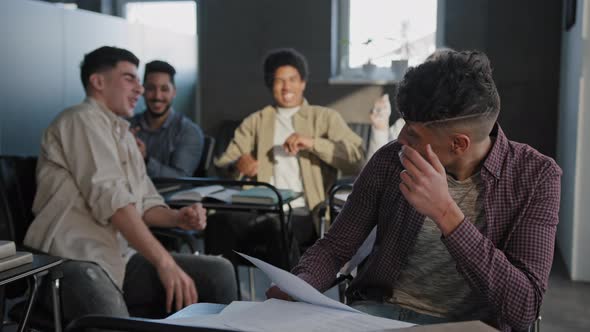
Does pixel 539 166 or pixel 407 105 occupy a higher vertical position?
pixel 407 105

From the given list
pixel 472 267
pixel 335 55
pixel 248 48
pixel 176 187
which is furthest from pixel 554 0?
pixel 472 267

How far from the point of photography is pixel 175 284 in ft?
7.30

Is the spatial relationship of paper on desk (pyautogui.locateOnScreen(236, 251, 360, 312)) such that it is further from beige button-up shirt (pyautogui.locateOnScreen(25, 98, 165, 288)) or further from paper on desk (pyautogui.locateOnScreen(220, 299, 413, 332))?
beige button-up shirt (pyautogui.locateOnScreen(25, 98, 165, 288))

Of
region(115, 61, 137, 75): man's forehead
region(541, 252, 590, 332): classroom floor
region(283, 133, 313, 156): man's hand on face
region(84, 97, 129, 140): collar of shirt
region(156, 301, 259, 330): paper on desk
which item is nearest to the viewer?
region(156, 301, 259, 330): paper on desk

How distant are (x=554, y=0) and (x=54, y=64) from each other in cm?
347

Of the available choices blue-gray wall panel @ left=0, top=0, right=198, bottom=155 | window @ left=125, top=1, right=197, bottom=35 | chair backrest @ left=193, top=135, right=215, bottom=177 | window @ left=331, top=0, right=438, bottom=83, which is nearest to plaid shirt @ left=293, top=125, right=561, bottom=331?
chair backrest @ left=193, top=135, right=215, bottom=177

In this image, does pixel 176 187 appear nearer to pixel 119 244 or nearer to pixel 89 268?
pixel 119 244

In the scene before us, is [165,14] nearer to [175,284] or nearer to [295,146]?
[295,146]

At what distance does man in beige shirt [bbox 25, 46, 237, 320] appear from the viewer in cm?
219

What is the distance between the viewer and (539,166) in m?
1.46

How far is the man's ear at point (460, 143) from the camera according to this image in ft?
4.53

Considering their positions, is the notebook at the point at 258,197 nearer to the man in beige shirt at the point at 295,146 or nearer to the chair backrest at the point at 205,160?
the man in beige shirt at the point at 295,146

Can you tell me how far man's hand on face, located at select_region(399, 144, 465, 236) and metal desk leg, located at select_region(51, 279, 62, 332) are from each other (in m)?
1.07

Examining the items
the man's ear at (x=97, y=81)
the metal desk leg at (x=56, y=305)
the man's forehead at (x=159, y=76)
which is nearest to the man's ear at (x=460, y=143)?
the metal desk leg at (x=56, y=305)
